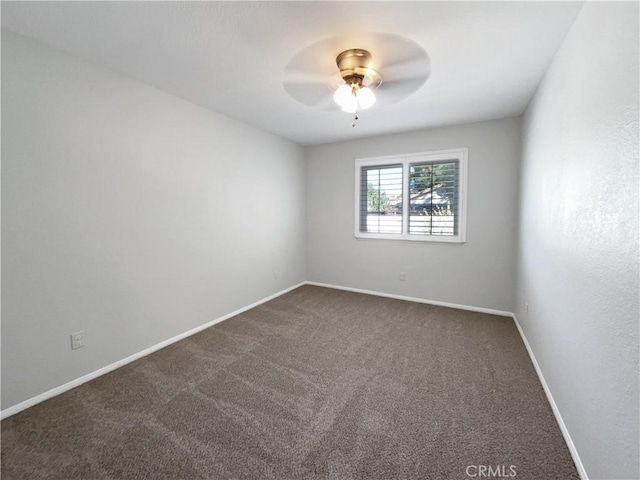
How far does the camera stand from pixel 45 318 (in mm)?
1878

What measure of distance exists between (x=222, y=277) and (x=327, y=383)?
182cm

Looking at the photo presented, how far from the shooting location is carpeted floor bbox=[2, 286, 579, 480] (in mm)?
1400

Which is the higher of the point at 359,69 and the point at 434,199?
the point at 359,69

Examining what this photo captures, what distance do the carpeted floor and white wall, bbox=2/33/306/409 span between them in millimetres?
330

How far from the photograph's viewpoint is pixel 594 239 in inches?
49.9

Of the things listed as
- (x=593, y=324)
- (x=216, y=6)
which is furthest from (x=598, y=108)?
(x=216, y=6)

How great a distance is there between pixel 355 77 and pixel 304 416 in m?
2.36

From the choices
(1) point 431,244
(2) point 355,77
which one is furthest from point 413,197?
(2) point 355,77

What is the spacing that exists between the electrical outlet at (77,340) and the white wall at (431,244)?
10.5 ft

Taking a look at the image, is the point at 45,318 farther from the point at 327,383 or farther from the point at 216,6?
the point at 216,6

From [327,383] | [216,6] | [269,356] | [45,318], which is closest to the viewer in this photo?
[216,6]
